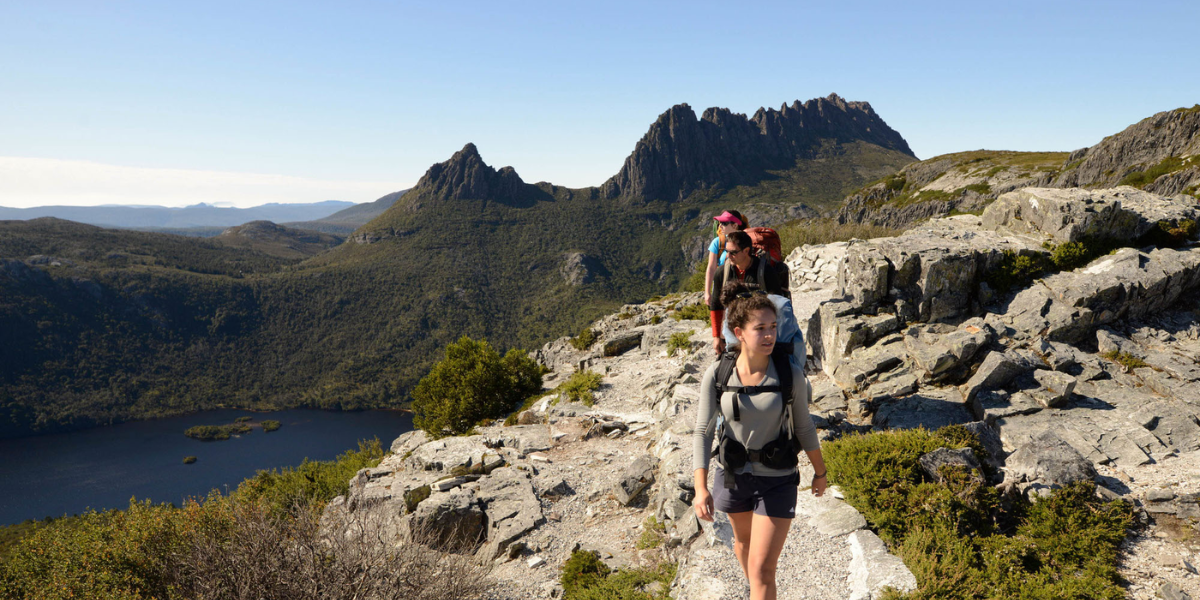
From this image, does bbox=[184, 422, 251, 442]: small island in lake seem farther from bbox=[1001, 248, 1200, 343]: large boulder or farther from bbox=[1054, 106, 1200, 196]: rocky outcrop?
bbox=[1054, 106, 1200, 196]: rocky outcrop

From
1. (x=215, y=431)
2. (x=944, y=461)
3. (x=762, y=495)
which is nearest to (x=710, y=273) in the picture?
(x=762, y=495)

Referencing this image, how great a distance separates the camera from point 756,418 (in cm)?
446

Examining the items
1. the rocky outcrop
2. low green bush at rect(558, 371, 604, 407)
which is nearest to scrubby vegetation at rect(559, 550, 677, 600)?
low green bush at rect(558, 371, 604, 407)

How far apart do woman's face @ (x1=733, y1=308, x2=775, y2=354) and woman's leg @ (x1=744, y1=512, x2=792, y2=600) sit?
161 cm

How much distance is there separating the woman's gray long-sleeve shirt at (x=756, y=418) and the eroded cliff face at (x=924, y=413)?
357 centimetres

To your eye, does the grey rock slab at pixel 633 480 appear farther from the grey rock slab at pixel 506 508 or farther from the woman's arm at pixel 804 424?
the woman's arm at pixel 804 424

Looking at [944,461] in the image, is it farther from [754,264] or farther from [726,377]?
[726,377]

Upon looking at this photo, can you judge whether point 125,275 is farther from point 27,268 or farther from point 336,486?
point 336,486

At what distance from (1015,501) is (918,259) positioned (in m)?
8.12

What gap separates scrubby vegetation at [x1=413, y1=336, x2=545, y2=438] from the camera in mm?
24172

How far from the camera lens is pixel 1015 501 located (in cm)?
825

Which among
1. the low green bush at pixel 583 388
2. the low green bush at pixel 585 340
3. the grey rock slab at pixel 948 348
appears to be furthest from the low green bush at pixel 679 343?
the grey rock slab at pixel 948 348

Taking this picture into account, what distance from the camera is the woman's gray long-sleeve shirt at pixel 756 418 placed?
4441 mm

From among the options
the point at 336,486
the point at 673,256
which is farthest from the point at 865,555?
the point at 673,256
